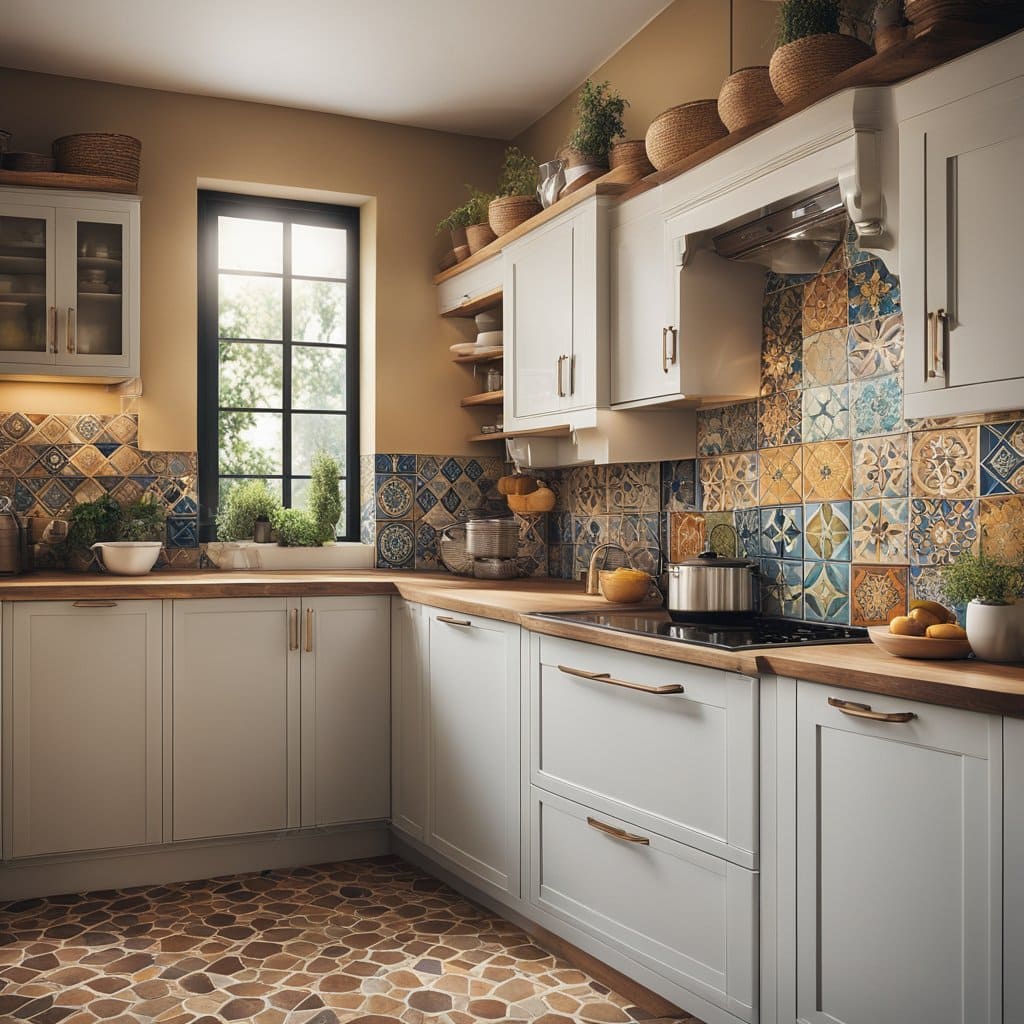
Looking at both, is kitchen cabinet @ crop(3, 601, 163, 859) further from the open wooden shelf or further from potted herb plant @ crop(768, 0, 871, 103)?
potted herb plant @ crop(768, 0, 871, 103)

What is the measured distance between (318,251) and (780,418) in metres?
2.39

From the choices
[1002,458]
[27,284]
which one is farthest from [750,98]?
[27,284]

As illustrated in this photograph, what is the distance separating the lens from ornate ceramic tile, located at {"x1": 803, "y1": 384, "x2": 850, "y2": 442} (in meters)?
2.60

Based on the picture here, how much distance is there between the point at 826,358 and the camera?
2654 millimetres

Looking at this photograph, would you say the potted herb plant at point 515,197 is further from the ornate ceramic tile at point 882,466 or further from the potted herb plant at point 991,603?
the potted herb plant at point 991,603

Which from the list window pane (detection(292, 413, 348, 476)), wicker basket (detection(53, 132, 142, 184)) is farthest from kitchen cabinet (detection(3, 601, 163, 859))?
wicker basket (detection(53, 132, 142, 184))

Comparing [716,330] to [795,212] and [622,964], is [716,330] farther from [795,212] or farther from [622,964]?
[622,964]

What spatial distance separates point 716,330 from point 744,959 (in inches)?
61.2

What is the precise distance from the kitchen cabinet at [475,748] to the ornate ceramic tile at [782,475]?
0.79m

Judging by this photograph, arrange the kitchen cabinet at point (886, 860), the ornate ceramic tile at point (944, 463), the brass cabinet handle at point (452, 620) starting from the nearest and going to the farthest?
1. the kitchen cabinet at point (886, 860)
2. the ornate ceramic tile at point (944, 463)
3. the brass cabinet handle at point (452, 620)

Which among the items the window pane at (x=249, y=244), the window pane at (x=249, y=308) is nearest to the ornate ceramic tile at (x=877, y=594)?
the window pane at (x=249, y=308)

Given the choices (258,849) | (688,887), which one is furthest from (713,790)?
(258,849)

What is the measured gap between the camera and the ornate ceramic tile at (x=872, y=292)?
2449 mm

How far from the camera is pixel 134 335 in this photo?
12.5 feet
